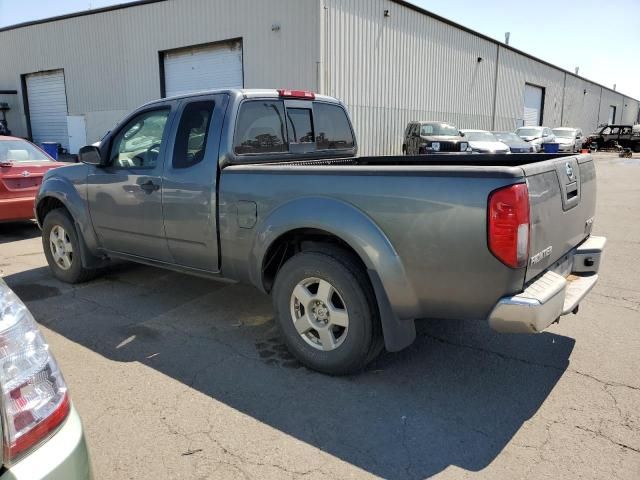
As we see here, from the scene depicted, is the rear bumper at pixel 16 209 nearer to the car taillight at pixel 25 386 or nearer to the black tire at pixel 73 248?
the black tire at pixel 73 248

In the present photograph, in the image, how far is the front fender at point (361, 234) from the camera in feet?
9.78

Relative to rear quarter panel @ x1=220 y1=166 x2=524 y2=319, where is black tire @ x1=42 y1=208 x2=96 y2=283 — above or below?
below

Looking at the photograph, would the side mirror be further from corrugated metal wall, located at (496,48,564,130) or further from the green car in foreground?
corrugated metal wall, located at (496,48,564,130)

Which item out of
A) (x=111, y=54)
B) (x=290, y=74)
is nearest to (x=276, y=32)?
(x=290, y=74)

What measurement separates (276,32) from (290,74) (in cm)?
143

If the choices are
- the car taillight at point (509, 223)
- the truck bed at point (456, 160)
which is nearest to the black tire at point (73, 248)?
the truck bed at point (456, 160)

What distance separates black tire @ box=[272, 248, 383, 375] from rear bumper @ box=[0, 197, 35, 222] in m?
6.10

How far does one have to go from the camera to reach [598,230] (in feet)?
27.7

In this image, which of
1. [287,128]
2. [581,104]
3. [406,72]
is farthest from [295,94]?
[581,104]

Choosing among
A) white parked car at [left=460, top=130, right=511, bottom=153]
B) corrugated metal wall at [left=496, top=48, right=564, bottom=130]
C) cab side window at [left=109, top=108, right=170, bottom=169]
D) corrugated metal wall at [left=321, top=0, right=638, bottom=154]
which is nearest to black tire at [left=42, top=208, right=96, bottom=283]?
cab side window at [left=109, top=108, right=170, bottom=169]

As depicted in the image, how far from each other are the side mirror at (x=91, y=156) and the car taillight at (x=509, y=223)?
3.73 m

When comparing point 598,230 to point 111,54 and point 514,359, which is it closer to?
point 514,359

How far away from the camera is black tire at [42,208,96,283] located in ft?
17.5

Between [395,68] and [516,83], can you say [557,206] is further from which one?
[516,83]
